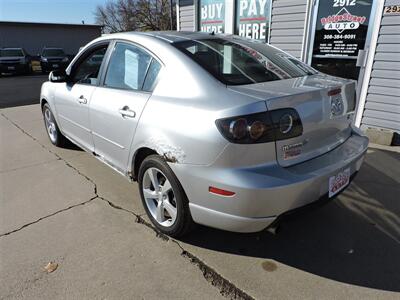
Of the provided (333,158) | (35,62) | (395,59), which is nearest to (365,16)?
(395,59)

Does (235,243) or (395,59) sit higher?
(395,59)

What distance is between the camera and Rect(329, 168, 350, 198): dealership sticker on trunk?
230 centimetres

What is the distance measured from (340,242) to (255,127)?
4.50ft

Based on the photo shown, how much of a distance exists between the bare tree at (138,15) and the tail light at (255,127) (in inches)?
1369

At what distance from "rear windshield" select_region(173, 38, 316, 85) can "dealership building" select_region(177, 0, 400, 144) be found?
269cm

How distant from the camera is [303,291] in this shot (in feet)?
7.10

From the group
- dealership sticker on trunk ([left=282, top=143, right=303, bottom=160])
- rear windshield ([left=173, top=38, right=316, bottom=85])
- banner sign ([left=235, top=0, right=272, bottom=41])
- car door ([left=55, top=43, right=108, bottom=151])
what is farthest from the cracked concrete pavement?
banner sign ([left=235, top=0, right=272, bottom=41])

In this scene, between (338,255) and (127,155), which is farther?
(127,155)

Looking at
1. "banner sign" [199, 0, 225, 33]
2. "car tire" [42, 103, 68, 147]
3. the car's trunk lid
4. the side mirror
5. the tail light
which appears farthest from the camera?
"banner sign" [199, 0, 225, 33]

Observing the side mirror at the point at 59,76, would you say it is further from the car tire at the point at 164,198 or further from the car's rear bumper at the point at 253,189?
the car's rear bumper at the point at 253,189

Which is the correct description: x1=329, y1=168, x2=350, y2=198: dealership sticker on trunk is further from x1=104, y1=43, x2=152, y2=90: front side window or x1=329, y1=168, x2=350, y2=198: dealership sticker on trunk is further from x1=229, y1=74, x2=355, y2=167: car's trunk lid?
x1=104, y1=43, x2=152, y2=90: front side window

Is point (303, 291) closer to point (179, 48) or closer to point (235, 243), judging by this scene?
point (235, 243)

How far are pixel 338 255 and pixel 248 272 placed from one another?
737 mm

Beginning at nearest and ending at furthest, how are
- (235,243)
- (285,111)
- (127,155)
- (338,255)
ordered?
(285,111) → (338,255) → (235,243) → (127,155)
